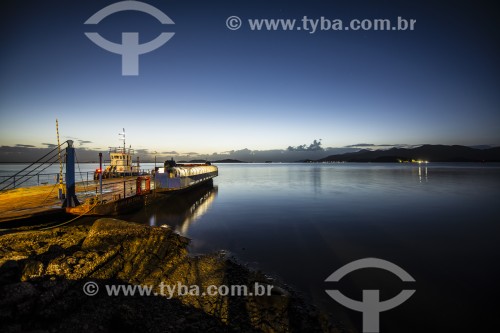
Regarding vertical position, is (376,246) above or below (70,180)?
below

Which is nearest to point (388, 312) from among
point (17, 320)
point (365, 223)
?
point (17, 320)

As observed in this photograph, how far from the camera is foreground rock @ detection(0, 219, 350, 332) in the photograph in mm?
6320

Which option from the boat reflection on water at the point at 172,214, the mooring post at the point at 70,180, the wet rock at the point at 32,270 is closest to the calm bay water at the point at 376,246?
the boat reflection on water at the point at 172,214

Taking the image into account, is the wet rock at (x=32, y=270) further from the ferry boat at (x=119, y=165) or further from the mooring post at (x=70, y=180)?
the ferry boat at (x=119, y=165)

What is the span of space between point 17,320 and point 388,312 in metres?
11.0

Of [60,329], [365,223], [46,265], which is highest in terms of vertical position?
[46,265]

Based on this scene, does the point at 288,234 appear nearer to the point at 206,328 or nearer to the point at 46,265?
the point at 206,328

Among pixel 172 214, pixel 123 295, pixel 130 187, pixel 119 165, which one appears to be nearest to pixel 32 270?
pixel 123 295

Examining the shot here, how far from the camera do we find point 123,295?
780 cm

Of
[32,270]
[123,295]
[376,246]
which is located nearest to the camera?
[32,270]

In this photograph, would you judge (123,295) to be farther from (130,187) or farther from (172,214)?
(130,187)

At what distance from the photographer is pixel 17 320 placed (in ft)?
19.7

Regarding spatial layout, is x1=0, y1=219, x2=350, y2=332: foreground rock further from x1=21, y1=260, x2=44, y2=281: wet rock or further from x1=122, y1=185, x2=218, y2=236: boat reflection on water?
x1=122, y1=185, x2=218, y2=236: boat reflection on water

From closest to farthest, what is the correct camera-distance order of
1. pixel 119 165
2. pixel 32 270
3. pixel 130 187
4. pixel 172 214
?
1. pixel 32 270
2. pixel 172 214
3. pixel 130 187
4. pixel 119 165
